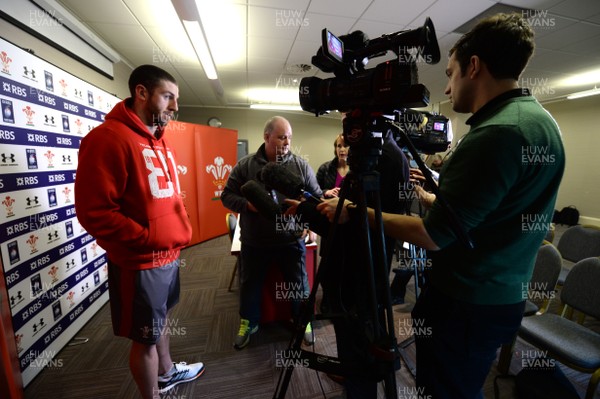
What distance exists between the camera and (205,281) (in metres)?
2.79

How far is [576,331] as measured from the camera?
1362 mm

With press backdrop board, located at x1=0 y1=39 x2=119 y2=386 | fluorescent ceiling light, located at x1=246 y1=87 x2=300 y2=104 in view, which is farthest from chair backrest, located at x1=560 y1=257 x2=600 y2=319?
fluorescent ceiling light, located at x1=246 y1=87 x2=300 y2=104

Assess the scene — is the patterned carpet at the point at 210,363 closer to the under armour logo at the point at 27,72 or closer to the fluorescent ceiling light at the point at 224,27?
the under armour logo at the point at 27,72

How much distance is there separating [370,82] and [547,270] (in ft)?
5.95

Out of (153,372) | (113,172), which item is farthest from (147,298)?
(113,172)

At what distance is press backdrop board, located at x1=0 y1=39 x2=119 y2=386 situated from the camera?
140cm

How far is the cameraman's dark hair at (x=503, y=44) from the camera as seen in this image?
2.10 feet

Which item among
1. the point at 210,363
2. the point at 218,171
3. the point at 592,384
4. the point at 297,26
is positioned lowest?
the point at 210,363

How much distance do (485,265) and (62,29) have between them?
11.1 ft

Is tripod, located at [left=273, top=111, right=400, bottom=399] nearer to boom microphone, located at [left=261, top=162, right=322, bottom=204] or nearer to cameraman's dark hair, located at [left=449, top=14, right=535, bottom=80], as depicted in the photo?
boom microphone, located at [left=261, top=162, right=322, bottom=204]

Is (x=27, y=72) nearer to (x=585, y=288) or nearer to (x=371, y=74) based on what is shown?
(x=371, y=74)

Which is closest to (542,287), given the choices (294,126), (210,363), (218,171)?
(210,363)

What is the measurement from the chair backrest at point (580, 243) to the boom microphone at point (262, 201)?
2751 mm

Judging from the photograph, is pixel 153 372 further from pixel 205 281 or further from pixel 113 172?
pixel 205 281
